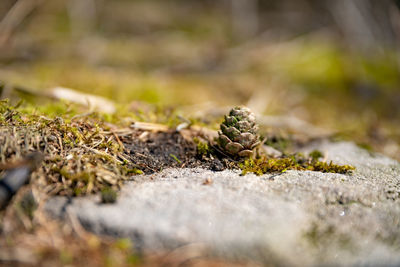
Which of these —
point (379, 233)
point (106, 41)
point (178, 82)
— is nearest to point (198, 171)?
point (379, 233)

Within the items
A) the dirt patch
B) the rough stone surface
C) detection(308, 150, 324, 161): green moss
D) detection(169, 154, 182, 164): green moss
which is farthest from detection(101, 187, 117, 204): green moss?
detection(308, 150, 324, 161): green moss

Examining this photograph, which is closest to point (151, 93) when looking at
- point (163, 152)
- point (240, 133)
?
point (163, 152)

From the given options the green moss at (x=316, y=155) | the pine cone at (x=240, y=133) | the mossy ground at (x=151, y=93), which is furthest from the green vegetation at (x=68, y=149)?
the green moss at (x=316, y=155)

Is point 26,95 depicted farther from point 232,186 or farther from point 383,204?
point 383,204

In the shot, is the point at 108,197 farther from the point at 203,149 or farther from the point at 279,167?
the point at 279,167

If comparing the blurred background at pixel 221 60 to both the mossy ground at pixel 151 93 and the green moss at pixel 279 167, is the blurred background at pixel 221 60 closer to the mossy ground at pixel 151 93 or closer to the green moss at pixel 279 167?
the mossy ground at pixel 151 93

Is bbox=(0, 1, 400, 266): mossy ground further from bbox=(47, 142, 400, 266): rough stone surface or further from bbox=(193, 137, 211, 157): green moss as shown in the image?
bbox=(47, 142, 400, 266): rough stone surface
